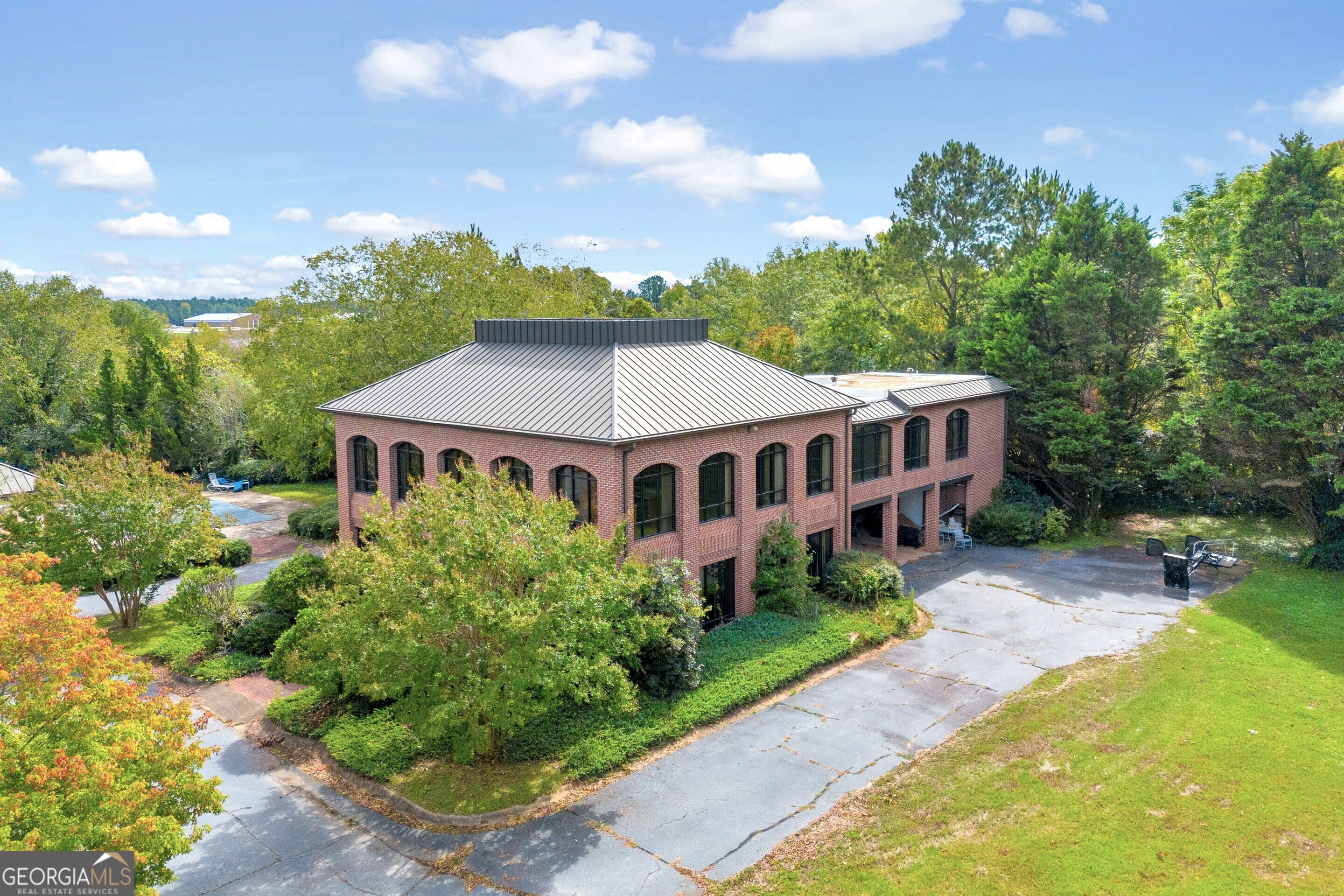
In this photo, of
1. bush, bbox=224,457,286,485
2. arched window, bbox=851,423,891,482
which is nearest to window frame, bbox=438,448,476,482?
arched window, bbox=851,423,891,482

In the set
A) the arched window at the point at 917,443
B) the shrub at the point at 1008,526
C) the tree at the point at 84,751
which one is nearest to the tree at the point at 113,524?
the tree at the point at 84,751

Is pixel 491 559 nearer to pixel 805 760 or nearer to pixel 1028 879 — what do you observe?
pixel 805 760

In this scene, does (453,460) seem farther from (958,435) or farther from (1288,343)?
(1288,343)

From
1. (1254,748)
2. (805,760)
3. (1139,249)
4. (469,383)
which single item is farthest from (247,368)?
(1254,748)

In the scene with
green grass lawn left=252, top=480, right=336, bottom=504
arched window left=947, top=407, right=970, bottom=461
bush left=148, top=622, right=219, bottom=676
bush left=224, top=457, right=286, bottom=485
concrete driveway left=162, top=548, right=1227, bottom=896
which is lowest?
concrete driveway left=162, top=548, right=1227, bottom=896

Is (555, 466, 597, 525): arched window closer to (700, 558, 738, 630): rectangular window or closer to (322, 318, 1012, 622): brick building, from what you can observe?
(322, 318, 1012, 622): brick building

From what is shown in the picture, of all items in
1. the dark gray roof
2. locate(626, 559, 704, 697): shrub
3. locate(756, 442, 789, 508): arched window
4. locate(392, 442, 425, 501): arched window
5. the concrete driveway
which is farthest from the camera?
locate(392, 442, 425, 501): arched window
